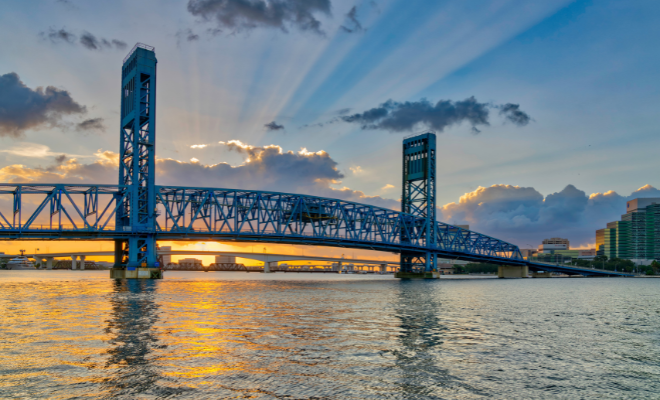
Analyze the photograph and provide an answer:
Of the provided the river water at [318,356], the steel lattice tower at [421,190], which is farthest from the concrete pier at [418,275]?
the river water at [318,356]

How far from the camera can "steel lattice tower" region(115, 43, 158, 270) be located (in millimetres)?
87188

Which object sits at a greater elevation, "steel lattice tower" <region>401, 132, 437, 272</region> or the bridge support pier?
"steel lattice tower" <region>401, 132, 437, 272</region>

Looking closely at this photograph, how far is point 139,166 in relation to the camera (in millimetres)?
89875

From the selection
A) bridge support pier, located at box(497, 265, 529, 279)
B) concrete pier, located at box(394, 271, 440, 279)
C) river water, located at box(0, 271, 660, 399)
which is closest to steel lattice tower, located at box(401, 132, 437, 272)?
concrete pier, located at box(394, 271, 440, 279)

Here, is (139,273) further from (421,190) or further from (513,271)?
(513,271)

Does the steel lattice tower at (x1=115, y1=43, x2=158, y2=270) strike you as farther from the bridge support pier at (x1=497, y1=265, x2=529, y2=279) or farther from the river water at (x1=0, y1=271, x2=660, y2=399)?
the bridge support pier at (x1=497, y1=265, x2=529, y2=279)

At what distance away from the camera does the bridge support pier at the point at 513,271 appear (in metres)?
167

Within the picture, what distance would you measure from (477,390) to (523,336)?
1247 cm

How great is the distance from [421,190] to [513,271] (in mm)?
62127

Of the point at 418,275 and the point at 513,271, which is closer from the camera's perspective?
the point at 418,275

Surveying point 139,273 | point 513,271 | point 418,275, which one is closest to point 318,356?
point 139,273

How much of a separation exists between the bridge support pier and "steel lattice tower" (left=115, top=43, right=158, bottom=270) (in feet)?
417

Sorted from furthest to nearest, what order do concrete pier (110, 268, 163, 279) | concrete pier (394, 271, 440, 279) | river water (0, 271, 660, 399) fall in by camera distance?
concrete pier (394, 271, 440, 279)
concrete pier (110, 268, 163, 279)
river water (0, 271, 660, 399)

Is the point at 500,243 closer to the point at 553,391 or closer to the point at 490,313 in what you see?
the point at 490,313
